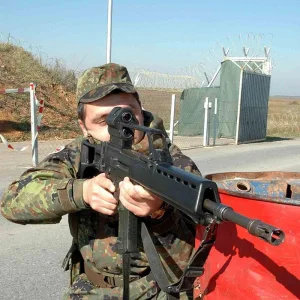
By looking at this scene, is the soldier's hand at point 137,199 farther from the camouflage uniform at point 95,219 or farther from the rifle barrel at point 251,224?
the rifle barrel at point 251,224

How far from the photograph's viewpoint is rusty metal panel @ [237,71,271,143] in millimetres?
15875

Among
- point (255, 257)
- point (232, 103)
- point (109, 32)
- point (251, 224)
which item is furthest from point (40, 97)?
point (251, 224)

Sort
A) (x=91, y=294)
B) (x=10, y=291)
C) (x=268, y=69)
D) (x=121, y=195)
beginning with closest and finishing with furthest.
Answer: (x=121, y=195) < (x=91, y=294) < (x=10, y=291) < (x=268, y=69)

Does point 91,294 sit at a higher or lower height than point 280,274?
lower

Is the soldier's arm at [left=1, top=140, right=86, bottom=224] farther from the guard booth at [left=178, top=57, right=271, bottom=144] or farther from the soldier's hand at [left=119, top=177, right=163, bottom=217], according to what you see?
the guard booth at [left=178, top=57, right=271, bottom=144]

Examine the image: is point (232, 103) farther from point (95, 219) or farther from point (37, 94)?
point (95, 219)

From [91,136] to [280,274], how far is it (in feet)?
2.97

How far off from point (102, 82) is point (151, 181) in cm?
67

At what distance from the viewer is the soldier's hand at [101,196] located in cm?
166

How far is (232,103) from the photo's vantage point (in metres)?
16.0

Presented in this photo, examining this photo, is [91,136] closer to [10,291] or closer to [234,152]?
[10,291]

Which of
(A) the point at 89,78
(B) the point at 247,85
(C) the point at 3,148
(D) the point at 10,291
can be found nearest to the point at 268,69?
(B) the point at 247,85

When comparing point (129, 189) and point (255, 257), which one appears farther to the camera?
point (255, 257)

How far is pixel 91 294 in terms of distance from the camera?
6.33ft
